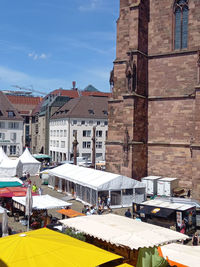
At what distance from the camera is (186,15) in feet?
91.7

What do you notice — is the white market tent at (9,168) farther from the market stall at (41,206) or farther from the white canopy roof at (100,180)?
the market stall at (41,206)

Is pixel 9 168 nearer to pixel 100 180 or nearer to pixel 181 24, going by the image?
pixel 100 180

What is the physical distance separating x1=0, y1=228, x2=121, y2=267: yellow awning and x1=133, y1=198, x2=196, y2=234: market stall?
8.38 meters

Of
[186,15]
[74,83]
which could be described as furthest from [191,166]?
[74,83]

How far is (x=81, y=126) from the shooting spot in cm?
6272

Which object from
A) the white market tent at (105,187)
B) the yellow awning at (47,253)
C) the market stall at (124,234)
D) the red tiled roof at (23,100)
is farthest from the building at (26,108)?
the yellow awning at (47,253)

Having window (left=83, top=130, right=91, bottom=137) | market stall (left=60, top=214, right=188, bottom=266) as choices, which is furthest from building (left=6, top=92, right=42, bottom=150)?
market stall (left=60, top=214, right=188, bottom=266)

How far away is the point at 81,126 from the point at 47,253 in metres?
54.3

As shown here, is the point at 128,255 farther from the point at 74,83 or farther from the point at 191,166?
the point at 74,83

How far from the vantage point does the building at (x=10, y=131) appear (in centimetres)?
5800

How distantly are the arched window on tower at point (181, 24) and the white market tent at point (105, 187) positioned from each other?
1204 cm

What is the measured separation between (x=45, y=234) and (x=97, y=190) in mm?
12374

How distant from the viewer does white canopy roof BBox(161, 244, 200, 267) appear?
909 centimetres

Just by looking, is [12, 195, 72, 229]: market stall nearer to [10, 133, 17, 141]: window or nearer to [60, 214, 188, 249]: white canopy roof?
[60, 214, 188, 249]: white canopy roof
